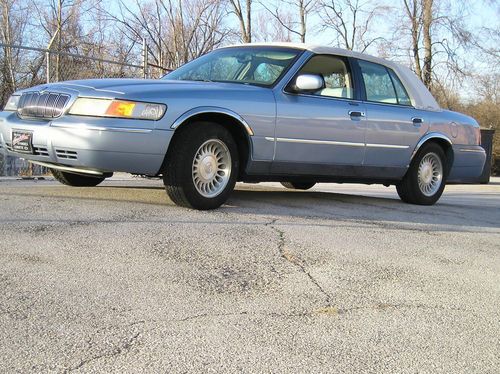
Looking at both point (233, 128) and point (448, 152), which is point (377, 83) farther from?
point (233, 128)

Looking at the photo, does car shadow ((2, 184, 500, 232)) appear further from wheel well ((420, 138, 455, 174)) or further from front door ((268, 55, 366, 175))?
wheel well ((420, 138, 455, 174))

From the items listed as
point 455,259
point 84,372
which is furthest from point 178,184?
point 84,372

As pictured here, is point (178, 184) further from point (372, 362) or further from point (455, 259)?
point (372, 362)

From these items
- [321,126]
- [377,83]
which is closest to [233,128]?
[321,126]

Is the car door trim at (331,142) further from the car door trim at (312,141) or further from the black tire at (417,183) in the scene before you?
the black tire at (417,183)

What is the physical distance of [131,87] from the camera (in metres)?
4.68

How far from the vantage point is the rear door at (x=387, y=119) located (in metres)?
6.13

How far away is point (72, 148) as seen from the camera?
4512mm

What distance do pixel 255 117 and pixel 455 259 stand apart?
2.11 m

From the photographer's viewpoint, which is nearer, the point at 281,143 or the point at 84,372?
the point at 84,372

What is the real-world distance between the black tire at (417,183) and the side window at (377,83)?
0.75 meters

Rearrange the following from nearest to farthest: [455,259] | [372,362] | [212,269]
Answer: [372,362] < [212,269] < [455,259]

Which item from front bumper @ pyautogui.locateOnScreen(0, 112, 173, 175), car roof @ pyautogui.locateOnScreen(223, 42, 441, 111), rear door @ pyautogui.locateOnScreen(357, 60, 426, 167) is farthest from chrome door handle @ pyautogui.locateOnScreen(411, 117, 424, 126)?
front bumper @ pyautogui.locateOnScreen(0, 112, 173, 175)

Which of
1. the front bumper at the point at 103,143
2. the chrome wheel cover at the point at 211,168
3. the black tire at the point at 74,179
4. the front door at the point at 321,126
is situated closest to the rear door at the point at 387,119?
the front door at the point at 321,126
